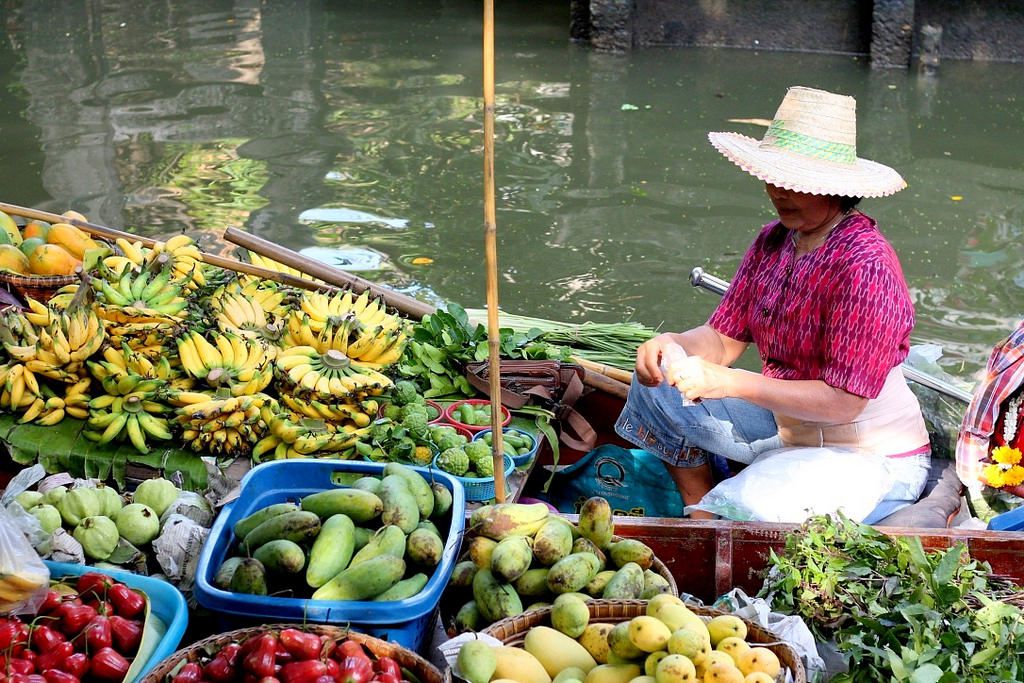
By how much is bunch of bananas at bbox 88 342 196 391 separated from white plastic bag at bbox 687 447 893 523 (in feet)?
5.01

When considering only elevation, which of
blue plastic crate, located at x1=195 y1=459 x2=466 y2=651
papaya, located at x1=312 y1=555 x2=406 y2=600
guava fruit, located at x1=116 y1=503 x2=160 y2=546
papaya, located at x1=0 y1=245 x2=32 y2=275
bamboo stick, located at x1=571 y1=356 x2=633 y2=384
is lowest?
bamboo stick, located at x1=571 y1=356 x2=633 y2=384

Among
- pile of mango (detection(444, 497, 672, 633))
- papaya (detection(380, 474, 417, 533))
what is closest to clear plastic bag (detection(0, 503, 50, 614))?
papaya (detection(380, 474, 417, 533))

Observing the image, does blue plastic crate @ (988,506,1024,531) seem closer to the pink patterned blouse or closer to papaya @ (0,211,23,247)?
the pink patterned blouse

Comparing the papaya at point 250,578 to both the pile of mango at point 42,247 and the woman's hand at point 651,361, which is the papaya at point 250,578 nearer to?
the woman's hand at point 651,361

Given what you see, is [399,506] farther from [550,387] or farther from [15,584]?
[550,387]

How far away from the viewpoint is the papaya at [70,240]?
379 centimetres

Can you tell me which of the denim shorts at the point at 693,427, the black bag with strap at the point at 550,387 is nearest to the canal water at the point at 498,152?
the black bag with strap at the point at 550,387

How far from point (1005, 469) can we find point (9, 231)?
11.0 feet

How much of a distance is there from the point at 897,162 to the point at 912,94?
1624 mm

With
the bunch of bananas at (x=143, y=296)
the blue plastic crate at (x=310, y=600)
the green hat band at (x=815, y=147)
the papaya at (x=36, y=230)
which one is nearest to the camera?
the blue plastic crate at (x=310, y=600)

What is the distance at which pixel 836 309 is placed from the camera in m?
2.54

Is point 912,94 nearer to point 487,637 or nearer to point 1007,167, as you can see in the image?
point 1007,167

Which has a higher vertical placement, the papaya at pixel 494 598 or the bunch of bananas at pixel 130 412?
the papaya at pixel 494 598

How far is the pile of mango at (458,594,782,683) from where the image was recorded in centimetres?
169
